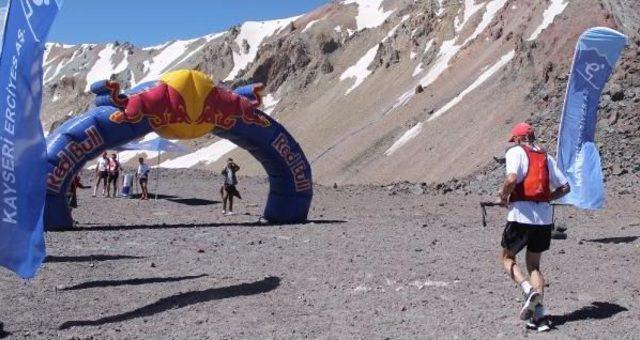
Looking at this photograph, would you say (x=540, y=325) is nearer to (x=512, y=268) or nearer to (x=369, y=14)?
(x=512, y=268)

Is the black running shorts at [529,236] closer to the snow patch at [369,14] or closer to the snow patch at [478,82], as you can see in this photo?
the snow patch at [478,82]

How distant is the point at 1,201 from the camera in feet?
24.6

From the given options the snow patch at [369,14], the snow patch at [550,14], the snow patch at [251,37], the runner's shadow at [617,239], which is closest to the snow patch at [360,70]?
the snow patch at [369,14]

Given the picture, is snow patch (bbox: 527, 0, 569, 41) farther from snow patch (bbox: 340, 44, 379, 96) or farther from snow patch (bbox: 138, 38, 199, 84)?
snow patch (bbox: 138, 38, 199, 84)

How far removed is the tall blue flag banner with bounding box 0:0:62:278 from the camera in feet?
24.5

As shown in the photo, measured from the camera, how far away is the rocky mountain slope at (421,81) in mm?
32531

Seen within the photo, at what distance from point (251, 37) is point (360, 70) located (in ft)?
103

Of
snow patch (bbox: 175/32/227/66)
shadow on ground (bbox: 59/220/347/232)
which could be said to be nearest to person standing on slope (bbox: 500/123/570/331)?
shadow on ground (bbox: 59/220/347/232)

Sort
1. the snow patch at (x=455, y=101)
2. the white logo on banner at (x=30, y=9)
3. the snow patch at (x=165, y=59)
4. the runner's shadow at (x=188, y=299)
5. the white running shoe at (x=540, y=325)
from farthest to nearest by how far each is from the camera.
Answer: the snow patch at (x=165, y=59) < the snow patch at (x=455, y=101) < the runner's shadow at (x=188, y=299) < the white logo on banner at (x=30, y=9) < the white running shoe at (x=540, y=325)

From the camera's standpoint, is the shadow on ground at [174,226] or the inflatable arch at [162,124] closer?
the inflatable arch at [162,124]

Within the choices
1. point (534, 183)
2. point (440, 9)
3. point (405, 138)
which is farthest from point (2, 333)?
point (440, 9)

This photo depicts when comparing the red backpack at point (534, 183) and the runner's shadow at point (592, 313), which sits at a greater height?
the red backpack at point (534, 183)

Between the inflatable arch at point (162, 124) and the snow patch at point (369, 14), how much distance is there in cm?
6074

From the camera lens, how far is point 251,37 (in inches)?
3637
